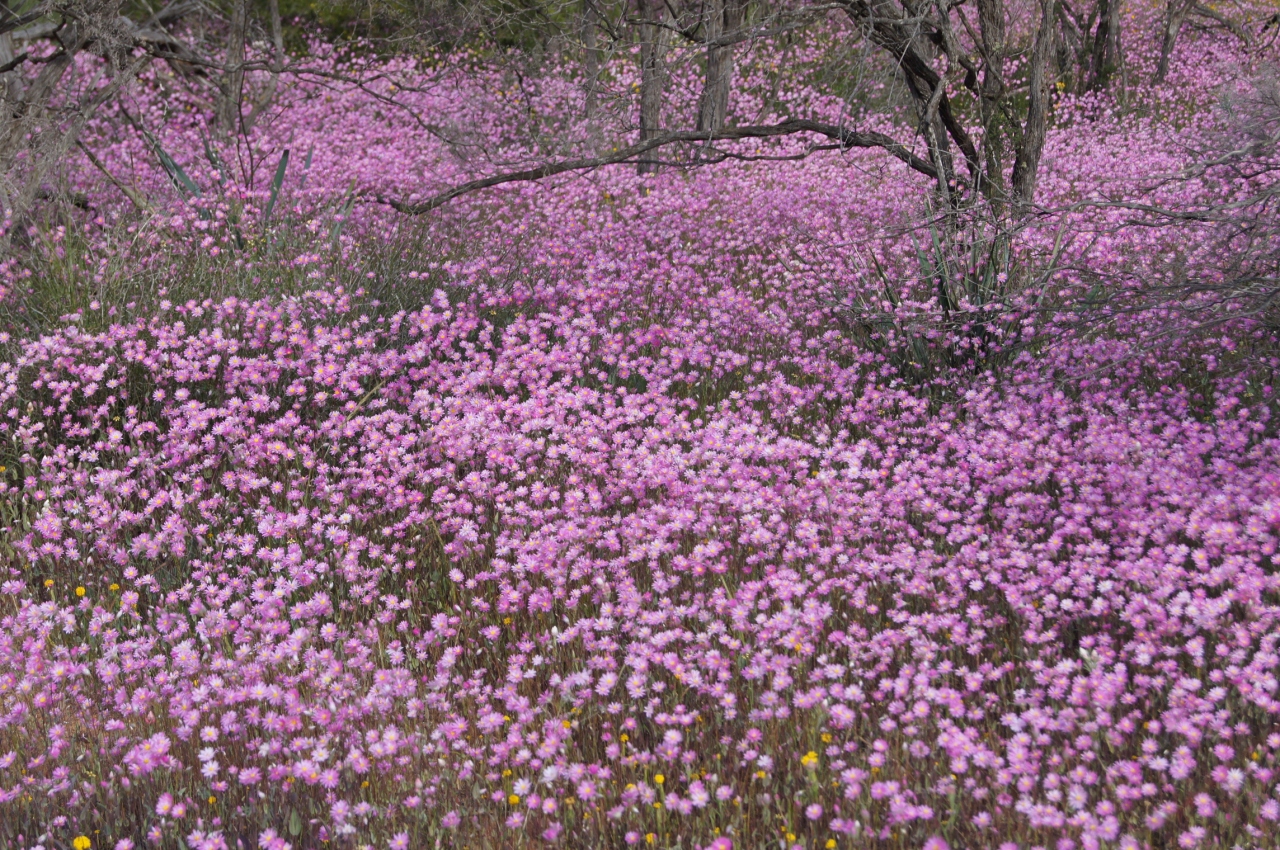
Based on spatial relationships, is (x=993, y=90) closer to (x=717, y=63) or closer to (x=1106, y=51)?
(x=717, y=63)

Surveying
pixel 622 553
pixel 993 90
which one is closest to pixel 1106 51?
pixel 993 90

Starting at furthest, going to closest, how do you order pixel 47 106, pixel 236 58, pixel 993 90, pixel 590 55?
pixel 590 55 → pixel 236 58 → pixel 47 106 → pixel 993 90

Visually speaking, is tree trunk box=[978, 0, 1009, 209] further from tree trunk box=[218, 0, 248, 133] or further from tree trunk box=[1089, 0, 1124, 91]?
tree trunk box=[1089, 0, 1124, 91]

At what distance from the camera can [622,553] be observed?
4.48 m

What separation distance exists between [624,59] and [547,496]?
1473cm

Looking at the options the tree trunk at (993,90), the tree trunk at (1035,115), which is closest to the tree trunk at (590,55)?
the tree trunk at (993,90)

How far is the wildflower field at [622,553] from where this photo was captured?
301 cm

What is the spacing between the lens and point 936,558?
4.09 meters

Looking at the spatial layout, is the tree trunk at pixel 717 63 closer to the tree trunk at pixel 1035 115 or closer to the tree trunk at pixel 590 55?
the tree trunk at pixel 590 55

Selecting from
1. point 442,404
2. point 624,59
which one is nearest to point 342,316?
point 442,404

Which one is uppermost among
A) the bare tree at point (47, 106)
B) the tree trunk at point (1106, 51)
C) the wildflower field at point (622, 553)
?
the tree trunk at point (1106, 51)

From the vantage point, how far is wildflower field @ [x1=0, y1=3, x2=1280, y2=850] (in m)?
3.01

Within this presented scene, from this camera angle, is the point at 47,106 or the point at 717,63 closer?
the point at 47,106

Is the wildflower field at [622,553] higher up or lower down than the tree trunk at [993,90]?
lower down
